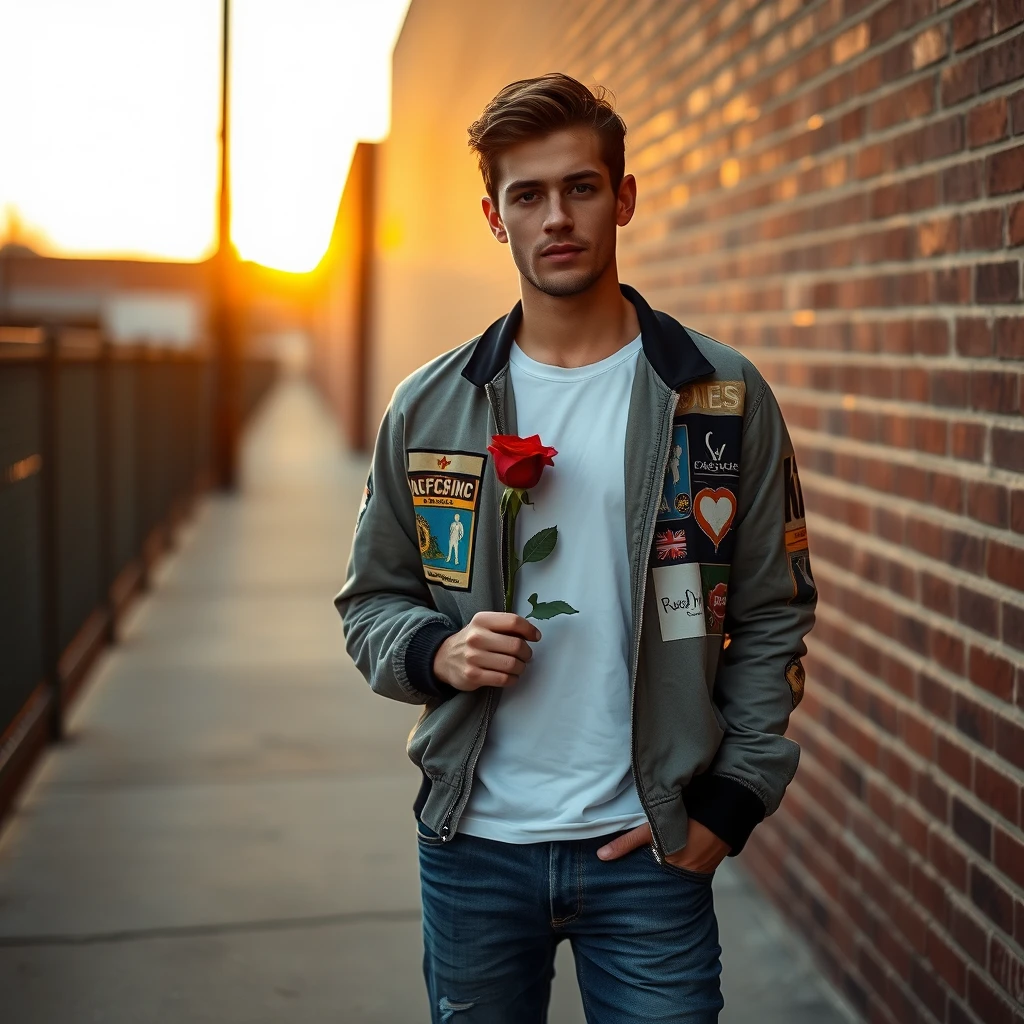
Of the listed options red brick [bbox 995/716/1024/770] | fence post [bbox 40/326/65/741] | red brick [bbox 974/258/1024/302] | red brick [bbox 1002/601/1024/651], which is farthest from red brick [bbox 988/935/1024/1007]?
fence post [bbox 40/326/65/741]

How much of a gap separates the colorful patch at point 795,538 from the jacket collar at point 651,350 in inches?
8.9

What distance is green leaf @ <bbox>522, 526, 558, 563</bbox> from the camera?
2.10 meters

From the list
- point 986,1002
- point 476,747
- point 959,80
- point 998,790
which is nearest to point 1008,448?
point 998,790

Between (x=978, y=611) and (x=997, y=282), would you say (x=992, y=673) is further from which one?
(x=997, y=282)

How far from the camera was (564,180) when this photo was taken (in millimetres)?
2080

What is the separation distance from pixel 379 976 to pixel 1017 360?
2.40 meters

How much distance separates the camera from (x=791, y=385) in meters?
4.00

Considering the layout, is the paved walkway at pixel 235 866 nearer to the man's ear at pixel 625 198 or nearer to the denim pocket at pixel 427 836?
the denim pocket at pixel 427 836

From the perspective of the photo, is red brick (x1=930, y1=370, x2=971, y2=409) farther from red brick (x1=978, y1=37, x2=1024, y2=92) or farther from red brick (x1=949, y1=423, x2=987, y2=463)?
red brick (x1=978, y1=37, x2=1024, y2=92)

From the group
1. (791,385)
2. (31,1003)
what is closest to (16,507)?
(31,1003)

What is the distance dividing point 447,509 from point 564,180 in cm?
54

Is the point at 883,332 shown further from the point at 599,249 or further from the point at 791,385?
the point at 599,249

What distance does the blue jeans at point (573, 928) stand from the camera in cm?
211

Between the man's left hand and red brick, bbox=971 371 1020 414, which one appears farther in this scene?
red brick, bbox=971 371 1020 414
